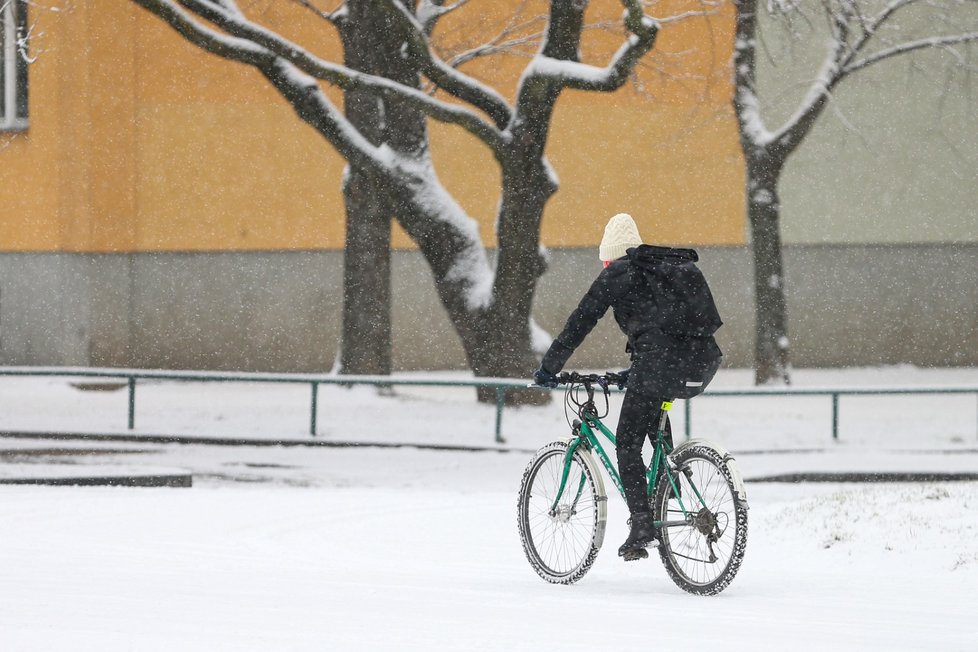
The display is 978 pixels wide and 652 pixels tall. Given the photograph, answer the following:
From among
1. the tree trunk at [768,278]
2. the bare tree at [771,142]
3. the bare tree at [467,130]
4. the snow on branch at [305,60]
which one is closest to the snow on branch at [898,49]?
the bare tree at [771,142]

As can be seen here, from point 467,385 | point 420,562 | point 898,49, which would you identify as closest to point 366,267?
point 467,385

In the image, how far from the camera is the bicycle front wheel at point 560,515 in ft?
25.4

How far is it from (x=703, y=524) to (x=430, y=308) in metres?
19.5

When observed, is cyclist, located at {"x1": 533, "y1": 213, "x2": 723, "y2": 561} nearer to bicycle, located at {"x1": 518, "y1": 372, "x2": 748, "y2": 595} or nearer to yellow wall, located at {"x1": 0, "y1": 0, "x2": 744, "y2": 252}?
bicycle, located at {"x1": 518, "y1": 372, "x2": 748, "y2": 595}

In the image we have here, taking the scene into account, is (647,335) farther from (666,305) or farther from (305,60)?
(305,60)

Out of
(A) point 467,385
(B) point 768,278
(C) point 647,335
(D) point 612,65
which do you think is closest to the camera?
(C) point 647,335

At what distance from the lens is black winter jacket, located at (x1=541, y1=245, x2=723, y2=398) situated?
7363 millimetres

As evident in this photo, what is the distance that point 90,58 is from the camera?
25297mm

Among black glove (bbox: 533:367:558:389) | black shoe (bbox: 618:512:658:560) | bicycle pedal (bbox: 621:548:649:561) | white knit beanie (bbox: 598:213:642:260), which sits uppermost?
white knit beanie (bbox: 598:213:642:260)

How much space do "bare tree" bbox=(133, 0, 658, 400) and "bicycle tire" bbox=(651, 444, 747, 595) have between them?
985 centimetres

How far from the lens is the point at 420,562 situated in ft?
29.4

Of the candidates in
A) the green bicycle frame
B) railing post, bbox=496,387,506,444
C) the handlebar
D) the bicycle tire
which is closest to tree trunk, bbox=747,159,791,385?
railing post, bbox=496,387,506,444

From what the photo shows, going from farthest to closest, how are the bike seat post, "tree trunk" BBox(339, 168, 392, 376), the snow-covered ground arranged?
1. "tree trunk" BBox(339, 168, 392, 376)
2. the bike seat post
3. the snow-covered ground

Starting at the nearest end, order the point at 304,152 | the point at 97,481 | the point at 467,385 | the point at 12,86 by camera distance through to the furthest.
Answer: the point at 97,481 → the point at 467,385 → the point at 12,86 → the point at 304,152
